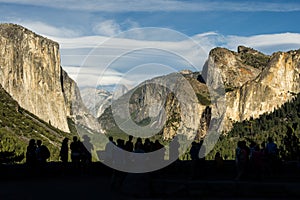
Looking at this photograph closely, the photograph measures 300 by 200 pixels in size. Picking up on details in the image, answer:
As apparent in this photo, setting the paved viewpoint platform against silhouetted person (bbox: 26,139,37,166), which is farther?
silhouetted person (bbox: 26,139,37,166)

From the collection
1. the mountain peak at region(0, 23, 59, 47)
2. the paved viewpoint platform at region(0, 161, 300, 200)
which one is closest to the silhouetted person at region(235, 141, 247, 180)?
the paved viewpoint platform at region(0, 161, 300, 200)

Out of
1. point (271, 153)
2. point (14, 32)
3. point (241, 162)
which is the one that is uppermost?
point (14, 32)

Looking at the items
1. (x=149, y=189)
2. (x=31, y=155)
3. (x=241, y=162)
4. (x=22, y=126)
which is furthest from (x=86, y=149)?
(x=22, y=126)

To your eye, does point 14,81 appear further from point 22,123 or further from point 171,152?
point 171,152

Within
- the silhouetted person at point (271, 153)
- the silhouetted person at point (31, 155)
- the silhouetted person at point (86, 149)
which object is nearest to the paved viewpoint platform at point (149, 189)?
the silhouetted person at point (271, 153)

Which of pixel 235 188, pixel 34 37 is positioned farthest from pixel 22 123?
pixel 235 188

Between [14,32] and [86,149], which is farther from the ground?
[14,32]

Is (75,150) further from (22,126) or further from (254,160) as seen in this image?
(22,126)

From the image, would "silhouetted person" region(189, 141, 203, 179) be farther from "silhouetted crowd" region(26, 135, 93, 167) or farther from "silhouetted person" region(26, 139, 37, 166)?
"silhouetted person" region(26, 139, 37, 166)

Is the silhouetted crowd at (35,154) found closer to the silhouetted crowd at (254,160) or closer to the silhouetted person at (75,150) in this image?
the silhouetted person at (75,150)

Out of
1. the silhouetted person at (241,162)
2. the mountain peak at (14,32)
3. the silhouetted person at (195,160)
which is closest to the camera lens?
the silhouetted person at (241,162)

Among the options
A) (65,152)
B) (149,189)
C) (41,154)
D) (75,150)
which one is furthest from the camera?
(65,152)

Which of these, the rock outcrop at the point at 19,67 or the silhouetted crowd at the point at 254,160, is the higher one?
the rock outcrop at the point at 19,67

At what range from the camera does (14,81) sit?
624ft
